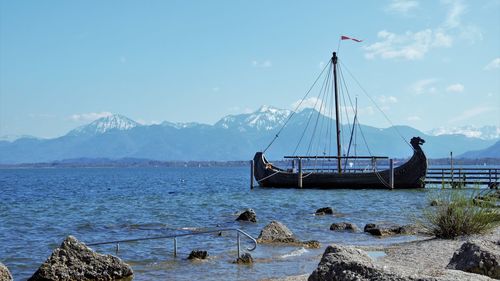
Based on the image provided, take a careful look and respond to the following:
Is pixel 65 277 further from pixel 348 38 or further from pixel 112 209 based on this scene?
pixel 348 38

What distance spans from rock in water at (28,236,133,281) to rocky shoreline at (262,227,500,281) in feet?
12.2

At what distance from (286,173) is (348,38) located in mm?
14345

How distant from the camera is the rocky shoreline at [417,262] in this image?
6781mm

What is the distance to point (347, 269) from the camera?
7203mm

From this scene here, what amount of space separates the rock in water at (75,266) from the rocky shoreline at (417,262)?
12.2 ft

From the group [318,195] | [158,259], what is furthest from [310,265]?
[318,195]

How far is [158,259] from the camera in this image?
53.2ft

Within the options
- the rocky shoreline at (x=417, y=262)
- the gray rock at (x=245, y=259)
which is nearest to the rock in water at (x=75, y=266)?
the gray rock at (x=245, y=259)

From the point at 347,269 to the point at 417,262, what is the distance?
6.67 m

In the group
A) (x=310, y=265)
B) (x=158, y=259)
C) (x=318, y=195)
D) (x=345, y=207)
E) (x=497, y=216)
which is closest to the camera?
(x=310, y=265)

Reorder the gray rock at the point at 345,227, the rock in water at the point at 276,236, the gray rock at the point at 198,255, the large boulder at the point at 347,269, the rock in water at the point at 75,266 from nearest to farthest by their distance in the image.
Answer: the large boulder at the point at 347,269, the rock in water at the point at 75,266, the gray rock at the point at 198,255, the rock in water at the point at 276,236, the gray rock at the point at 345,227

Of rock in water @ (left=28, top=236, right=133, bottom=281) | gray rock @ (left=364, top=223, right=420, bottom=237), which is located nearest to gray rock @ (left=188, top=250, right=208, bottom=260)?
rock in water @ (left=28, top=236, right=133, bottom=281)

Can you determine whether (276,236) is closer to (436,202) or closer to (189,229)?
(436,202)

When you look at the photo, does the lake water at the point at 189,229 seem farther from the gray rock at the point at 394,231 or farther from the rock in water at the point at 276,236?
the rock in water at the point at 276,236
